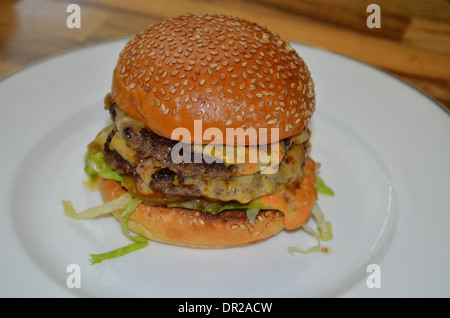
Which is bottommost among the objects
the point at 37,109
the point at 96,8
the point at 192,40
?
the point at 37,109

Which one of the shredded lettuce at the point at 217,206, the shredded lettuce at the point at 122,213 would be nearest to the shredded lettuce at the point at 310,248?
the shredded lettuce at the point at 217,206

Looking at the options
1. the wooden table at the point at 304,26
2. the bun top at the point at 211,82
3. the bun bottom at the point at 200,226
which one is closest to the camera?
the bun top at the point at 211,82

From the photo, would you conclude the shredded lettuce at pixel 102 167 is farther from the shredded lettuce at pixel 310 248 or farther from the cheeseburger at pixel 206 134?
the shredded lettuce at pixel 310 248

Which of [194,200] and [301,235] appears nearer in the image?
[194,200]

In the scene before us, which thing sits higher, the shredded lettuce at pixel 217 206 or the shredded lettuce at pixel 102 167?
the shredded lettuce at pixel 102 167

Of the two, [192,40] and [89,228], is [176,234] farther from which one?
[192,40]

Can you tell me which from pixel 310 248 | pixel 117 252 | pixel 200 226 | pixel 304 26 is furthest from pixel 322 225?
pixel 304 26
